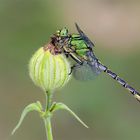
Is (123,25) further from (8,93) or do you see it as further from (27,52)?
(8,93)

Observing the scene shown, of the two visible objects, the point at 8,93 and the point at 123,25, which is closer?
the point at 8,93

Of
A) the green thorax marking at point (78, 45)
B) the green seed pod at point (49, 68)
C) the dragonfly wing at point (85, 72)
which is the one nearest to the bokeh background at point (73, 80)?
the dragonfly wing at point (85, 72)

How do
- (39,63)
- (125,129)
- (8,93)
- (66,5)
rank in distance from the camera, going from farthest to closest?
(66,5), (8,93), (125,129), (39,63)

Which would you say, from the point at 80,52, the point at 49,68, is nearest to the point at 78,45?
the point at 80,52

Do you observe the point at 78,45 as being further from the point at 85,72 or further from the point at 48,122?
the point at 48,122

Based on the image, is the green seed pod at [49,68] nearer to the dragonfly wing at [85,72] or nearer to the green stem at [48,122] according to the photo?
the green stem at [48,122]

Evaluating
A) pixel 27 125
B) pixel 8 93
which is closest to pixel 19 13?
pixel 8 93

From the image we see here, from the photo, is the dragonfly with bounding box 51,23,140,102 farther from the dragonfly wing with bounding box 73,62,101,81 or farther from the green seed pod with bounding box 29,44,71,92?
the green seed pod with bounding box 29,44,71,92
